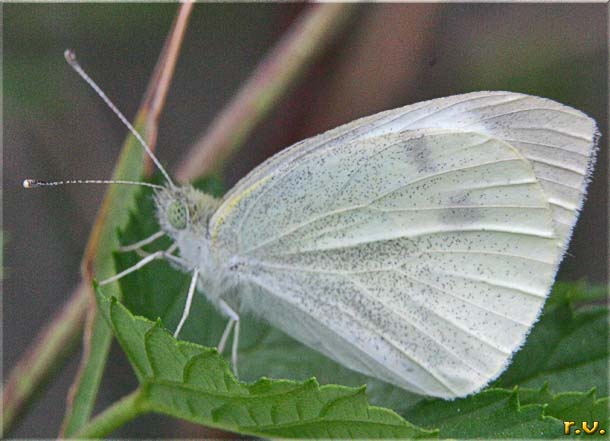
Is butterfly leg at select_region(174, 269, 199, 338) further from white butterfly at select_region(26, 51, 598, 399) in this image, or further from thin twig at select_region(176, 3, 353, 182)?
thin twig at select_region(176, 3, 353, 182)

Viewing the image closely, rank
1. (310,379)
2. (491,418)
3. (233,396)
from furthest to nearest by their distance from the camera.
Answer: (491,418), (233,396), (310,379)

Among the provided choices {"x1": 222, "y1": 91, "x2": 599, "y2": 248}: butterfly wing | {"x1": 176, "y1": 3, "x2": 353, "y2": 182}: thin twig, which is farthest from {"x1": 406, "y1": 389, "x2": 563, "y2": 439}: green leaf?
{"x1": 176, "y1": 3, "x2": 353, "y2": 182}: thin twig

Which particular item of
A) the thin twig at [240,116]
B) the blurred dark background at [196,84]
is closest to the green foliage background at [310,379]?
the thin twig at [240,116]

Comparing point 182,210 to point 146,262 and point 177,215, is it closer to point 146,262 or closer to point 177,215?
point 177,215

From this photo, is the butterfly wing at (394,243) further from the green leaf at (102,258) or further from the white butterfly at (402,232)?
the green leaf at (102,258)

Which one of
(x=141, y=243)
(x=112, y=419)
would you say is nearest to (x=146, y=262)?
(x=141, y=243)
